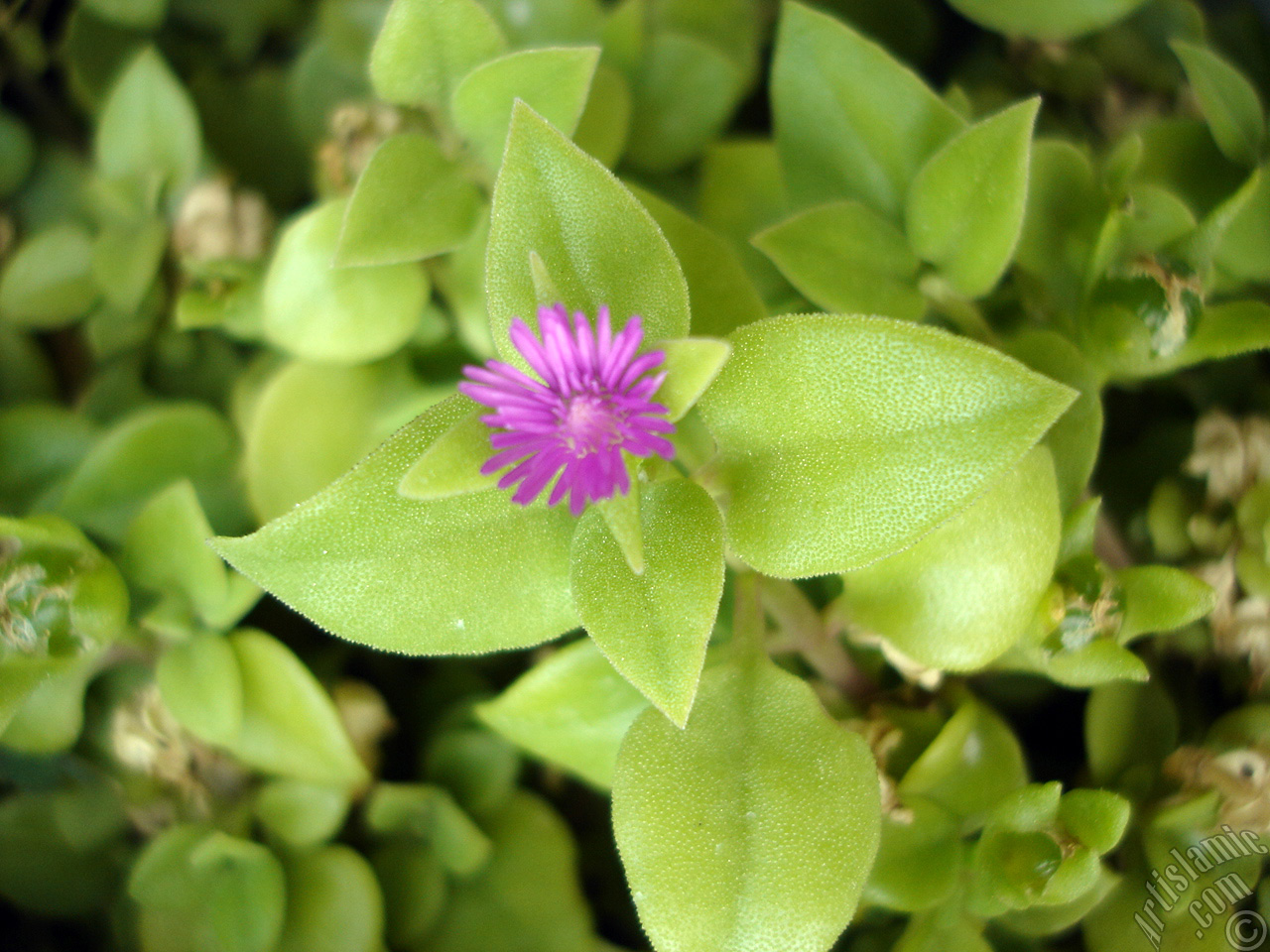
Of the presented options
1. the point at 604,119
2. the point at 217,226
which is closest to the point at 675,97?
the point at 604,119

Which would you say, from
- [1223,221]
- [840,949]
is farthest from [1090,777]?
[1223,221]

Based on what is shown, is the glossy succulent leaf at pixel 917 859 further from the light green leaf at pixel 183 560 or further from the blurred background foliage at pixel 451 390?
the light green leaf at pixel 183 560

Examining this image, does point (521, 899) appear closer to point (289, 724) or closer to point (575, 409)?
point (289, 724)

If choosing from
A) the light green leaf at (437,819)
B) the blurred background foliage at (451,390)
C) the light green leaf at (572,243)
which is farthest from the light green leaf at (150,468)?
the light green leaf at (572,243)

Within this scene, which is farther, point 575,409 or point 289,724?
point 289,724

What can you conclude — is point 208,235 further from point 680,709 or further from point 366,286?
point 680,709

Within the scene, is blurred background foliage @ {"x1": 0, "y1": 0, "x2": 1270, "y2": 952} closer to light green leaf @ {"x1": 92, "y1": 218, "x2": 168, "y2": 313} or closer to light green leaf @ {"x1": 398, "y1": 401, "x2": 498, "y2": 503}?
light green leaf @ {"x1": 92, "y1": 218, "x2": 168, "y2": 313}
